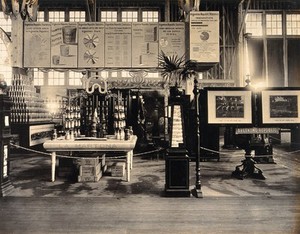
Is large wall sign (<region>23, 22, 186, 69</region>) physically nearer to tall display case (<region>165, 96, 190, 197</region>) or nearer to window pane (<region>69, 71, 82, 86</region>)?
tall display case (<region>165, 96, 190, 197</region>)

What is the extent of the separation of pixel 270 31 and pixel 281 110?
401 inches

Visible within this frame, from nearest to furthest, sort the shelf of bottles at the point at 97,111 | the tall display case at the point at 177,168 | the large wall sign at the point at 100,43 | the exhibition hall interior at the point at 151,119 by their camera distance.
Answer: the exhibition hall interior at the point at 151,119
the tall display case at the point at 177,168
the shelf of bottles at the point at 97,111
the large wall sign at the point at 100,43

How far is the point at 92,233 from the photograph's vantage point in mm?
3334

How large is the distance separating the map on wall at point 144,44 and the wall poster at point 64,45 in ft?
4.79

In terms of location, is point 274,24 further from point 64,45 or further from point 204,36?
point 64,45

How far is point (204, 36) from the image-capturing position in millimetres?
7723

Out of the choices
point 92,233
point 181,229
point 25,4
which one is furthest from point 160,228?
point 25,4

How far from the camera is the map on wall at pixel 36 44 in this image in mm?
7793

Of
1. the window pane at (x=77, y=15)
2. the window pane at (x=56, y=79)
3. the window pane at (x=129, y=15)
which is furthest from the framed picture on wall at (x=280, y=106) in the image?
the window pane at (x=77, y=15)

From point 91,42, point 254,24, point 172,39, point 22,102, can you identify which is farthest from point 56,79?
point 254,24

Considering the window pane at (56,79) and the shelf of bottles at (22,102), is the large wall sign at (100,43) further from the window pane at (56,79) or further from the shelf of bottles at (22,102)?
the window pane at (56,79)

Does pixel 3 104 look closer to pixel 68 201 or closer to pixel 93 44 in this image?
pixel 68 201

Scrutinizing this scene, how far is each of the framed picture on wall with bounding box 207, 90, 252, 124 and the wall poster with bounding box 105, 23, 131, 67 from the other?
112 inches

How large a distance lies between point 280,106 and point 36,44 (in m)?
5.72
